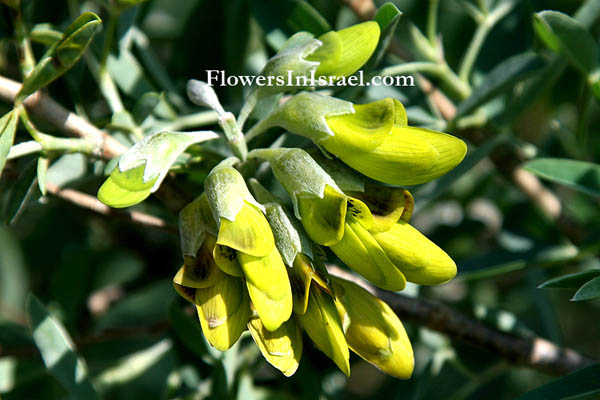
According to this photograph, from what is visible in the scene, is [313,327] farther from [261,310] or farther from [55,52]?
[55,52]

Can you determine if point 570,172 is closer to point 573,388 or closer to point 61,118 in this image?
point 573,388

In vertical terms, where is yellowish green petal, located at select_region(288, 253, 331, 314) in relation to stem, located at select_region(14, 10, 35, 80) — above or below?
below

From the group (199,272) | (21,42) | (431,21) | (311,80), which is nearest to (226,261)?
(199,272)

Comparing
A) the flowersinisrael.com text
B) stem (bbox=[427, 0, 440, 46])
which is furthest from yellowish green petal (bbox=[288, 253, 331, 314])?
stem (bbox=[427, 0, 440, 46])

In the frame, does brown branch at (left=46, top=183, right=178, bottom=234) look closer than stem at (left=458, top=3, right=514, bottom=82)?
Yes

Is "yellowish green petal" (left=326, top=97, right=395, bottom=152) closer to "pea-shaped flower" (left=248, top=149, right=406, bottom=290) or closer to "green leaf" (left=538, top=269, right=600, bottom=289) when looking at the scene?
"pea-shaped flower" (left=248, top=149, right=406, bottom=290)

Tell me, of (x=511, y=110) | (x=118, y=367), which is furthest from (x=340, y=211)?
(x=118, y=367)
